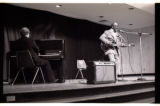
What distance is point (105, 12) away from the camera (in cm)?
641

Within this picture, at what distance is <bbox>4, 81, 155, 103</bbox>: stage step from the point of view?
3.85 m

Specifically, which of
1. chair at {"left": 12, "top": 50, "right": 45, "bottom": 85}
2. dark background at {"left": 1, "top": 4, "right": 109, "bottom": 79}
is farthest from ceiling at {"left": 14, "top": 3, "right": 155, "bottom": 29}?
chair at {"left": 12, "top": 50, "right": 45, "bottom": 85}

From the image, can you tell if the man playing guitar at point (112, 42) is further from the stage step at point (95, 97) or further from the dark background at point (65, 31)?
the dark background at point (65, 31)

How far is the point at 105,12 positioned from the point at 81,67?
1712 millimetres

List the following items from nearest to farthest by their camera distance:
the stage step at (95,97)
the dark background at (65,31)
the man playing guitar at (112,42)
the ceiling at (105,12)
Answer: the stage step at (95,97) < the man playing guitar at (112,42) < the ceiling at (105,12) < the dark background at (65,31)

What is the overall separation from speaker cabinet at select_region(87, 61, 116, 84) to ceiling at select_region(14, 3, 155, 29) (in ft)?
3.44

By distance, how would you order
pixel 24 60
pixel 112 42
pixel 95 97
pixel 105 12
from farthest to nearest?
pixel 105 12 < pixel 112 42 < pixel 24 60 < pixel 95 97

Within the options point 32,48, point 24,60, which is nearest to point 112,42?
point 32,48

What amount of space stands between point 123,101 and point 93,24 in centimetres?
375

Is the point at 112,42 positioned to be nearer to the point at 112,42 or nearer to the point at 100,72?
the point at 112,42

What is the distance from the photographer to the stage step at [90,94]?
3.85m

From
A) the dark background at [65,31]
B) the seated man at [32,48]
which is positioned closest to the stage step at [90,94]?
the seated man at [32,48]

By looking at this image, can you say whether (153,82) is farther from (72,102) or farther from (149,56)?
(72,102)

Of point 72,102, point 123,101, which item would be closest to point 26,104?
point 72,102
